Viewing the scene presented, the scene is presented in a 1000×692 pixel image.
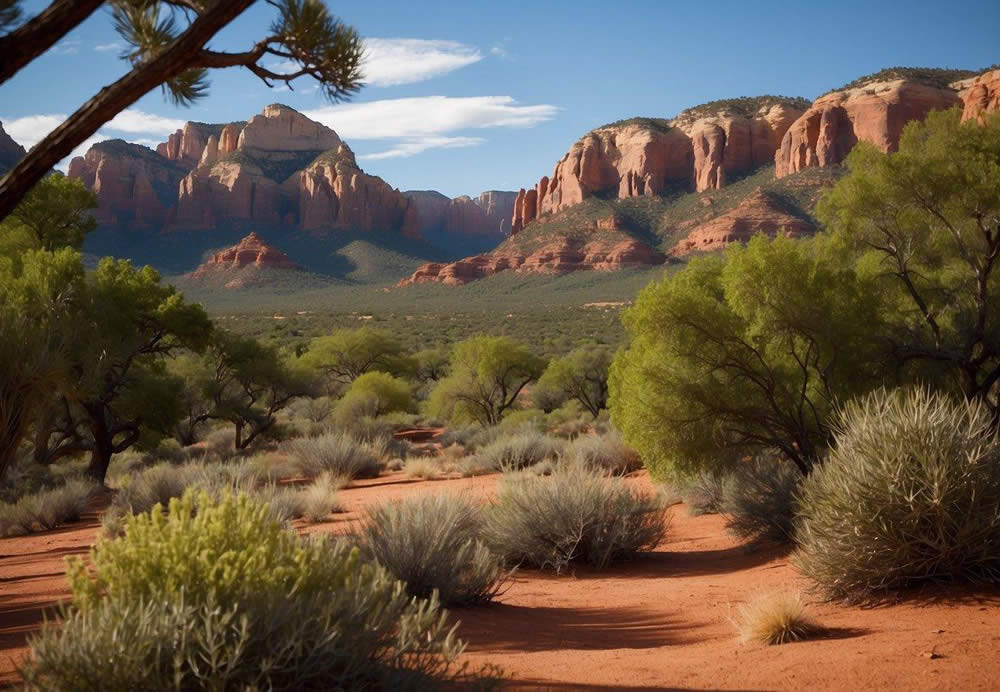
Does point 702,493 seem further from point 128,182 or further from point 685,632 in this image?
point 128,182

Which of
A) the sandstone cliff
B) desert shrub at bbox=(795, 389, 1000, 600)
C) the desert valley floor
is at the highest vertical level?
the sandstone cliff

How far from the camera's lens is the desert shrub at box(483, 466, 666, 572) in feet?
31.8

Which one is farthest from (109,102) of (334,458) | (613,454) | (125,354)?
(334,458)

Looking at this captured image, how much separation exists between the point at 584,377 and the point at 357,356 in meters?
13.1

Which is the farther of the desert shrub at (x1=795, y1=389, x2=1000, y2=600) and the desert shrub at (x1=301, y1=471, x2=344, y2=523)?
the desert shrub at (x1=301, y1=471, x2=344, y2=523)

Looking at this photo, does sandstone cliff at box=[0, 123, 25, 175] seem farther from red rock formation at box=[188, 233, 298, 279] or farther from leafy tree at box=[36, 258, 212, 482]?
leafy tree at box=[36, 258, 212, 482]

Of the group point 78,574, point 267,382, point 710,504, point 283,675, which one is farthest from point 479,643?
point 267,382

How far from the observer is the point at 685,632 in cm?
652

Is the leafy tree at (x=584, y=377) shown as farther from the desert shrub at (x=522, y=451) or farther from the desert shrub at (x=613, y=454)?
the desert shrub at (x=613, y=454)

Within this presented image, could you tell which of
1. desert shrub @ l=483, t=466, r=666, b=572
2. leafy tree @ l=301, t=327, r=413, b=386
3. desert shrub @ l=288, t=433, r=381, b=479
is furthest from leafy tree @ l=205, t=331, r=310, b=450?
desert shrub @ l=483, t=466, r=666, b=572

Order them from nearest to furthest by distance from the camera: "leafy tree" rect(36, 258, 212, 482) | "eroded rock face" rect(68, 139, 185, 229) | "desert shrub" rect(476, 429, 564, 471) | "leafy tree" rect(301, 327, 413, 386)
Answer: "leafy tree" rect(36, 258, 212, 482) < "desert shrub" rect(476, 429, 564, 471) < "leafy tree" rect(301, 327, 413, 386) < "eroded rock face" rect(68, 139, 185, 229)

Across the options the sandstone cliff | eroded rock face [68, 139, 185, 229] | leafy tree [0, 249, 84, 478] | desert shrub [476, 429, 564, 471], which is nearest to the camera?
leafy tree [0, 249, 84, 478]

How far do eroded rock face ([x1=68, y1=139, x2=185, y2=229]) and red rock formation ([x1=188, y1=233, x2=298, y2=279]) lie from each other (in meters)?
27.8

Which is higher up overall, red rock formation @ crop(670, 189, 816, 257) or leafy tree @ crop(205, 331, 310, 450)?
red rock formation @ crop(670, 189, 816, 257)
